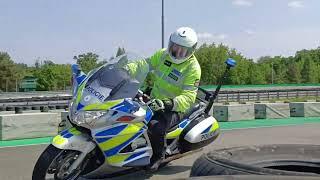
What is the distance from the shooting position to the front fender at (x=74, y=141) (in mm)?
5387

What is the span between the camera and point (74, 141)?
5.46 metres

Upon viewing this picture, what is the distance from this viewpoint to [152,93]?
7297 mm

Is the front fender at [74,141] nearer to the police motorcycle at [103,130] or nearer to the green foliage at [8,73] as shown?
the police motorcycle at [103,130]

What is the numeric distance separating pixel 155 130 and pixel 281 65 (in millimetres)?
109237

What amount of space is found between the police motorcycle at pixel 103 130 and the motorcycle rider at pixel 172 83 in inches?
9.8

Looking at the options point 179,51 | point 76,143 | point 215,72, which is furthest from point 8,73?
point 76,143

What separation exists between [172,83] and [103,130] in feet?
5.76

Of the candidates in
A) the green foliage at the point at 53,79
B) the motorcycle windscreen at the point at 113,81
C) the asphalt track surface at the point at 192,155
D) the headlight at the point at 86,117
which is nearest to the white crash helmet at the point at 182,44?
the motorcycle windscreen at the point at 113,81

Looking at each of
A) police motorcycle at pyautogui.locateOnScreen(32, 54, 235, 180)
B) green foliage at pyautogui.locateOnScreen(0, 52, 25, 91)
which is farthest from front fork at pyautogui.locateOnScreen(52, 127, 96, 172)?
green foliage at pyautogui.locateOnScreen(0, 52, 25, 91)

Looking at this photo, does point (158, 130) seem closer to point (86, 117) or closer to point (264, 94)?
point (86, 117)

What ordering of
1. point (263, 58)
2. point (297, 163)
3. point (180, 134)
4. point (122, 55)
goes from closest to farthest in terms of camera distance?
point (297, 163) < point (122, 55) < point (180, 134) < point (263, 58)

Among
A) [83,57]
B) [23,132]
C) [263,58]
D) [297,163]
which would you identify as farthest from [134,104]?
[263,58]

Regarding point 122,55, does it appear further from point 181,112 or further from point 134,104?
point 181,112

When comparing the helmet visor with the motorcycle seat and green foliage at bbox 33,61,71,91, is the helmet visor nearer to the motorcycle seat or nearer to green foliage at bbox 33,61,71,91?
the motorcycle seat
